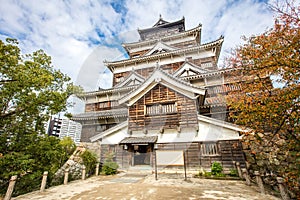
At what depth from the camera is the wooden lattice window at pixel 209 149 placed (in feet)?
29.3

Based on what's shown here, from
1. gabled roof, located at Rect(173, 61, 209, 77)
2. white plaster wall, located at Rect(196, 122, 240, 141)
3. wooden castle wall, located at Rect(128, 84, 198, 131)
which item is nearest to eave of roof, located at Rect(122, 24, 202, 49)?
gabled roof, located at Rect(173, 61, 209, 77)

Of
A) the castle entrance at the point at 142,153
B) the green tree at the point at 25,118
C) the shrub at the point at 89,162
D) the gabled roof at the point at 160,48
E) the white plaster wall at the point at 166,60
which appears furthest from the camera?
the gabled roof at the point at 160,48

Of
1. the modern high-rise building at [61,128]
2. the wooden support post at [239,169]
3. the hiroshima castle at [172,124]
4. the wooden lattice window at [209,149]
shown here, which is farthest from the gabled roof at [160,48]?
the modern high-rise building at [61,128]

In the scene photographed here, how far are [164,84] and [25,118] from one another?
871cm

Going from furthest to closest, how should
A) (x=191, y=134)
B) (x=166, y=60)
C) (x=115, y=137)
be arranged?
(x=166, y=60) → (x=115, y=137) → (x=191, y=134)

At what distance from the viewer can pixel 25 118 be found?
823cm

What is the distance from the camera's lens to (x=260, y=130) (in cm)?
623

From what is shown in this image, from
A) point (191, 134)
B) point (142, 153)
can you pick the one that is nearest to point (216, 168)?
point (191, 134)

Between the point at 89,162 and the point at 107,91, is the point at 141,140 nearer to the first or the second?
the point at 89,162

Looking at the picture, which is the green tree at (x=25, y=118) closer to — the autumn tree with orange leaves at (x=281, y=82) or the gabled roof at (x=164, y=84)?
the gabled roof at (x=164, y=84)

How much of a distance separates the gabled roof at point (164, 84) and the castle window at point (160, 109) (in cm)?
111

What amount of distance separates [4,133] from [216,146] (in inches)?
466

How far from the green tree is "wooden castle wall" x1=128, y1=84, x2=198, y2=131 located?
481 cm

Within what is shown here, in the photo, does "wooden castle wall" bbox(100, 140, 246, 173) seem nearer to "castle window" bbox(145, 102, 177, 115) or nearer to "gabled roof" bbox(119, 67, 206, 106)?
"castle window" bbox(145, 102, 177, 115)
